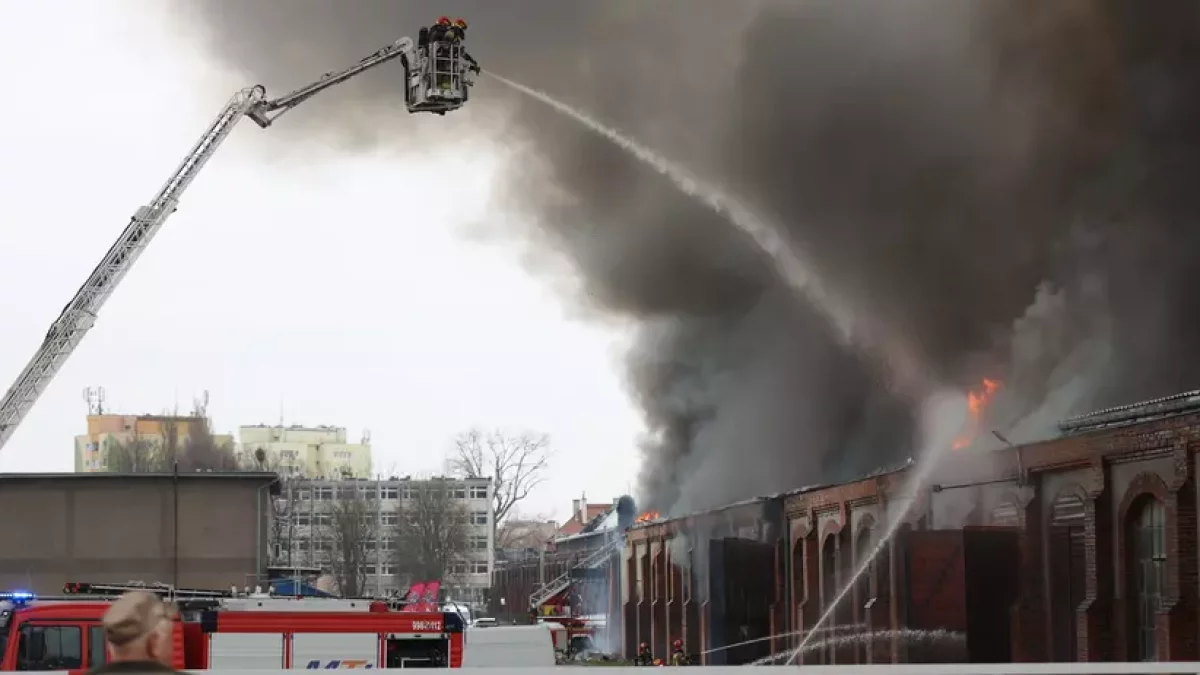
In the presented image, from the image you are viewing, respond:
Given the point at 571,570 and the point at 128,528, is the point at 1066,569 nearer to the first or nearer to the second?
the point at 128,528

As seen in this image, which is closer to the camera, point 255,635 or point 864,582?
point 255,635

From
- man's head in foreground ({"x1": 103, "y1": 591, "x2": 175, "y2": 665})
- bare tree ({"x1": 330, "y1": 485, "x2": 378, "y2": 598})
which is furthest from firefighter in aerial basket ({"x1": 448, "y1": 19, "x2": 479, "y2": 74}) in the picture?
bare tree ({"x1": 330, "y1": 485, "x2": 378, "y2": 598})

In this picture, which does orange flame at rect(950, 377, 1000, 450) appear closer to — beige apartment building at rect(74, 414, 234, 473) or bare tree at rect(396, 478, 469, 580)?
bare tree at rect(396, 478, 469, 580)

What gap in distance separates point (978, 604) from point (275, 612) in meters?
14.0

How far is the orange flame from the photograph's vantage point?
3557 centimetres

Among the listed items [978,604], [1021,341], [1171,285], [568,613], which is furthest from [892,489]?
[568,613]

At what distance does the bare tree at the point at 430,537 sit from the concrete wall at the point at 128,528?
140 feet

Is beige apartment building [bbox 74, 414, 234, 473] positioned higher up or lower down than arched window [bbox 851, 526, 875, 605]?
higher up

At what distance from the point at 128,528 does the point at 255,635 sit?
2559 cm

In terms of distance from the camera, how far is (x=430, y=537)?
290 ft

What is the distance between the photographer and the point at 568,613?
70.4m

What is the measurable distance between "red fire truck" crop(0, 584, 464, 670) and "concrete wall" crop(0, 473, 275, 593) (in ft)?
76.4

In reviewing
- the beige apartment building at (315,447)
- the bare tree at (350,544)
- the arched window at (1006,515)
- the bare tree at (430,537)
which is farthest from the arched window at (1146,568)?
the beige apartment building at (315,447)

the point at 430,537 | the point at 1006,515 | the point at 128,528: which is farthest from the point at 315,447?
the point at 1006,515
